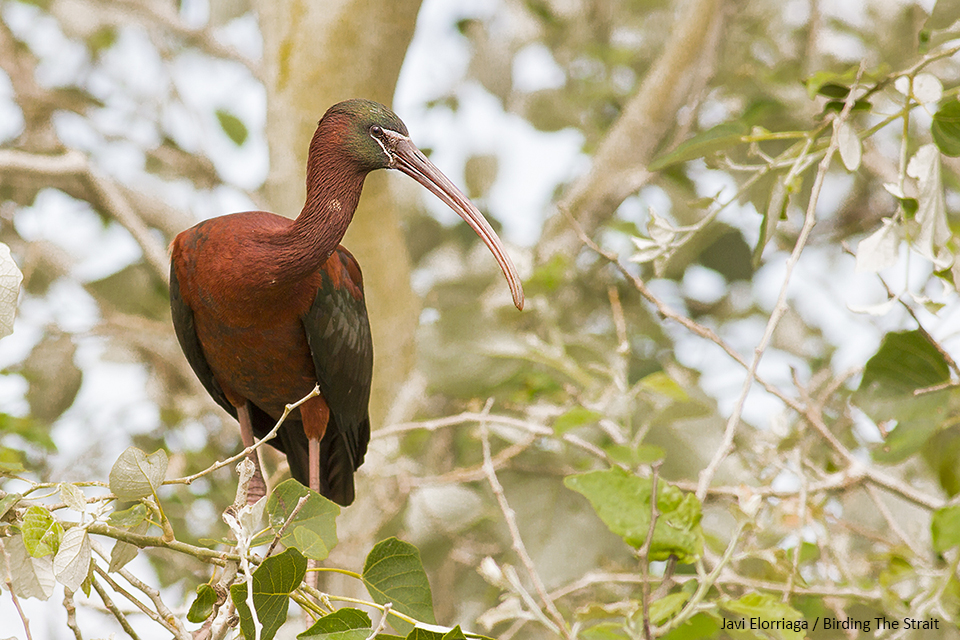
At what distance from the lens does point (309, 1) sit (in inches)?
106

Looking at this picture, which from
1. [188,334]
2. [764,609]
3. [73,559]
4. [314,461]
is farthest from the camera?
[314,461]

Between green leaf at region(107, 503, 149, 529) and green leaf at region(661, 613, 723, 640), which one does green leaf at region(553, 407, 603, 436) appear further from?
green leaf at region(107, 503, 149, 529)

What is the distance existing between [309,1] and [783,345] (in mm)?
2442

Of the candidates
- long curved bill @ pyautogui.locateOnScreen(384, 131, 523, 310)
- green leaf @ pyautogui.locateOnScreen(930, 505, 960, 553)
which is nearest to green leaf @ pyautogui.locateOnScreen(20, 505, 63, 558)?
long curved bill @ pyautogui.locateOnScreen(384, 131, 523, 310)

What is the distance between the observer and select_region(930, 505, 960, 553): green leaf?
180 centimetres

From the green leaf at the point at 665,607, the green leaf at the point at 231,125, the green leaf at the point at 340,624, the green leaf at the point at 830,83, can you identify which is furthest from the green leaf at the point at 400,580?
the green leaf at the point at 231,125

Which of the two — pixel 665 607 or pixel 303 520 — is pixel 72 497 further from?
pixel 665 607

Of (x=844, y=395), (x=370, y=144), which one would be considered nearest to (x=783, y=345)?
(x=844, y=395)

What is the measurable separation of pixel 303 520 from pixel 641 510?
65 centimetres

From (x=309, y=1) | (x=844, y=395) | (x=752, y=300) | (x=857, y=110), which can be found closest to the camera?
(x=857, y=110)

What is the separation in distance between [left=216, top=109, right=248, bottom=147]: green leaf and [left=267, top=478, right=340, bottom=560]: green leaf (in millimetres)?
3426

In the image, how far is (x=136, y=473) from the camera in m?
1.28

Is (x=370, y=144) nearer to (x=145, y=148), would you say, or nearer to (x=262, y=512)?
(x=262, y=512)

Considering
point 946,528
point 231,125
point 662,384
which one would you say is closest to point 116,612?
point 662,384
